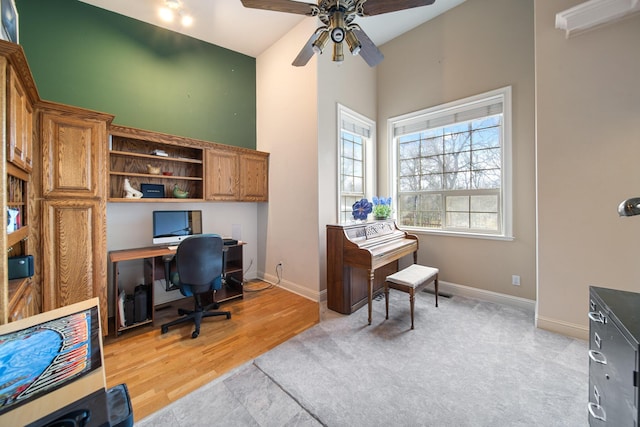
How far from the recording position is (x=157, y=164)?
3125mm

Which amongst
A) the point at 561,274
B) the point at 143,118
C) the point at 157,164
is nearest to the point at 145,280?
the point at 157,164

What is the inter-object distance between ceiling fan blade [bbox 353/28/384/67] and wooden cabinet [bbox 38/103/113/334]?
2345mm

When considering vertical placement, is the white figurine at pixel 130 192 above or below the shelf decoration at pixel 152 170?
below

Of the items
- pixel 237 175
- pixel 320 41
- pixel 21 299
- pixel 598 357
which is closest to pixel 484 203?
pixel 598 357

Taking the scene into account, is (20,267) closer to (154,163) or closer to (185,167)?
(154,163)

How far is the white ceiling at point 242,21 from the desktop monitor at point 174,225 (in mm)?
2371

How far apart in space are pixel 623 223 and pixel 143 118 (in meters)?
4.93

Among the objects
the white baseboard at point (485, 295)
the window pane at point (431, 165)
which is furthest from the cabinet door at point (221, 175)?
the white baseboard at point (485, 295)

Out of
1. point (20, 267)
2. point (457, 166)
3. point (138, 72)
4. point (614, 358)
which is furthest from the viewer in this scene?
point (457, 166)

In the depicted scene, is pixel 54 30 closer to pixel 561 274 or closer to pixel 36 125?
pixel 36 125

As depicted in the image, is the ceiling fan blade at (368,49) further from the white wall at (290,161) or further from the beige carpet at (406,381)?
the beige carpet at (406,381)

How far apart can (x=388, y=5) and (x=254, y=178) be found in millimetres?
2621

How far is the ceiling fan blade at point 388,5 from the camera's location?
1685mm

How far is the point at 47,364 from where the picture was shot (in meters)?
0.82
